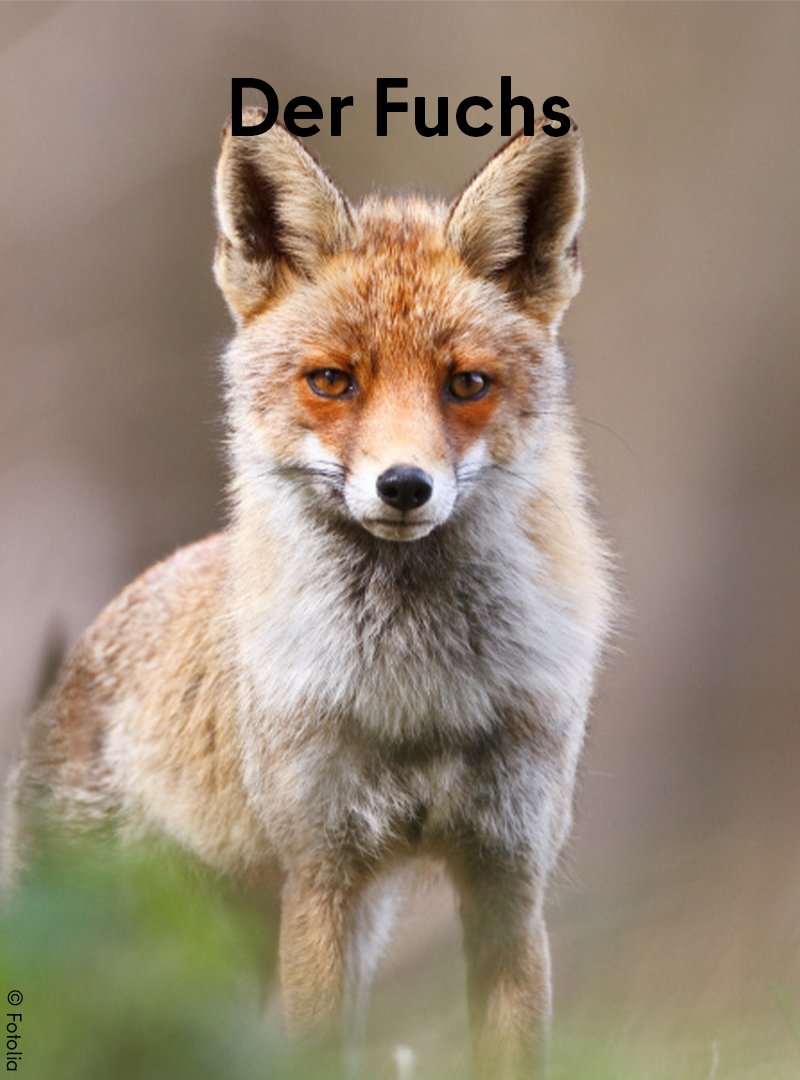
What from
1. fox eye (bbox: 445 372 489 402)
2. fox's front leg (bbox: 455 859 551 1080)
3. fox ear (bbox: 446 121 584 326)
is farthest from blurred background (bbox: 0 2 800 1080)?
fox eye (bbox: 445 372 489 402)

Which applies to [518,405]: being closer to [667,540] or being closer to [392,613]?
[392,613]

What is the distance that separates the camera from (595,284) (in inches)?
336

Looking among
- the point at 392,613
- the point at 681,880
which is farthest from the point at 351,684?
the point at 681,880

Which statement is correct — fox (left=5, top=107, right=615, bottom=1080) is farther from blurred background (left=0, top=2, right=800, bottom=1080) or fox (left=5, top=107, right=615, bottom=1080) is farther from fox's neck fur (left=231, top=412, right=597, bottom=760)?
blurred background (left=0, top=2, right=800, bottom=1080)

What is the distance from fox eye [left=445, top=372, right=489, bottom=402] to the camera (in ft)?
11.4

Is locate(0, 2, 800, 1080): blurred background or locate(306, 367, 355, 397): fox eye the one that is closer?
locate(306, 367, 355, 397): fox eye

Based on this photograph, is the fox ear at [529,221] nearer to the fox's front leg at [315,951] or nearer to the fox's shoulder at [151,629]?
the fox's shoulder at [151,629]

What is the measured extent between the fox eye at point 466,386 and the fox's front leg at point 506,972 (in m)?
1.26

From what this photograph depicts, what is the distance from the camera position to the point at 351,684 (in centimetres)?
376

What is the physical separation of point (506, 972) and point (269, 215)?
2.11m

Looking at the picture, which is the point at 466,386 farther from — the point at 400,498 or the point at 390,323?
the point at 400,498

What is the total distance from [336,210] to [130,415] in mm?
4563
